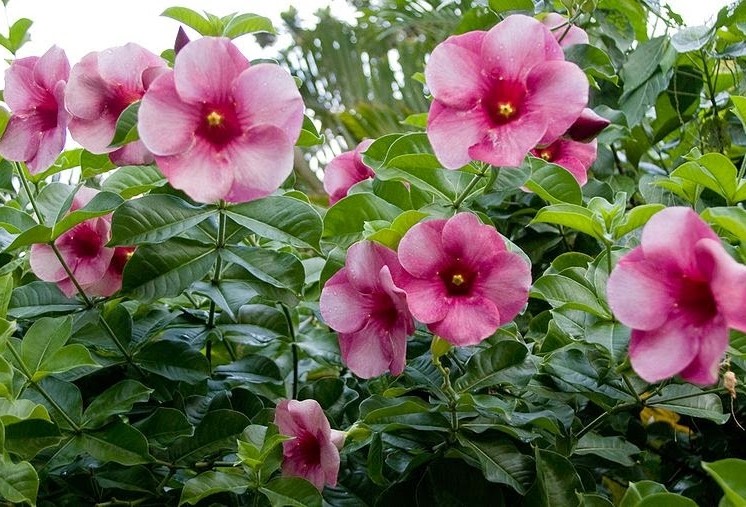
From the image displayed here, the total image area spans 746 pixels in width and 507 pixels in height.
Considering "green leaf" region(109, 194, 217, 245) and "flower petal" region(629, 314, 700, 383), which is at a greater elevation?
"flower petal" region(629, 314, 700, 383)

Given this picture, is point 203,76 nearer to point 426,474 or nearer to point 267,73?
point 267,73

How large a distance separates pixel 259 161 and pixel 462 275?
22cm

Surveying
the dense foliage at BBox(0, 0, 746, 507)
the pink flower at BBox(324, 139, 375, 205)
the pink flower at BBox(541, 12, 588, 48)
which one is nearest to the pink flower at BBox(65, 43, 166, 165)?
the dense foliage at BBox(0, 0, 746, 507)

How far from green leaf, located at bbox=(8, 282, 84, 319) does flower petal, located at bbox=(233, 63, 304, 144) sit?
0.38 metres

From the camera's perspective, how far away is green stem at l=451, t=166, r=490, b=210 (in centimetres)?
85

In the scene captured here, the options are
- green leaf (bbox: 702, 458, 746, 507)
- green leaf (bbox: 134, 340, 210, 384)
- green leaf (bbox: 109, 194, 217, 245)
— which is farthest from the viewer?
green leaf (bbox: 134, 340, 210, 384)

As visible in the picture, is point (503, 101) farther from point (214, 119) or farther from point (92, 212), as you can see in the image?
point (92, 212)

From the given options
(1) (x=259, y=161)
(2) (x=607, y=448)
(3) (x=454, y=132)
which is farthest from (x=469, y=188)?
(2) (x=607, y=448)

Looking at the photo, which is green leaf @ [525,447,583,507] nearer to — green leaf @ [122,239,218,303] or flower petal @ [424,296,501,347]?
flower petal @ [424,296,501,347]

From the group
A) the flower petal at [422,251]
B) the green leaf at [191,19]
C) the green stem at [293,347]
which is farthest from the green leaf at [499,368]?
the green leaf at [191,19]

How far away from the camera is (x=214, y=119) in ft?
2.46

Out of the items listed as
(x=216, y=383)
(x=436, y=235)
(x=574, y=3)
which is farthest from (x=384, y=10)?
(x=436, y=235)

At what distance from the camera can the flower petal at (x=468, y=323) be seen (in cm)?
74

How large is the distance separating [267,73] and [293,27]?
4100 millimetres
